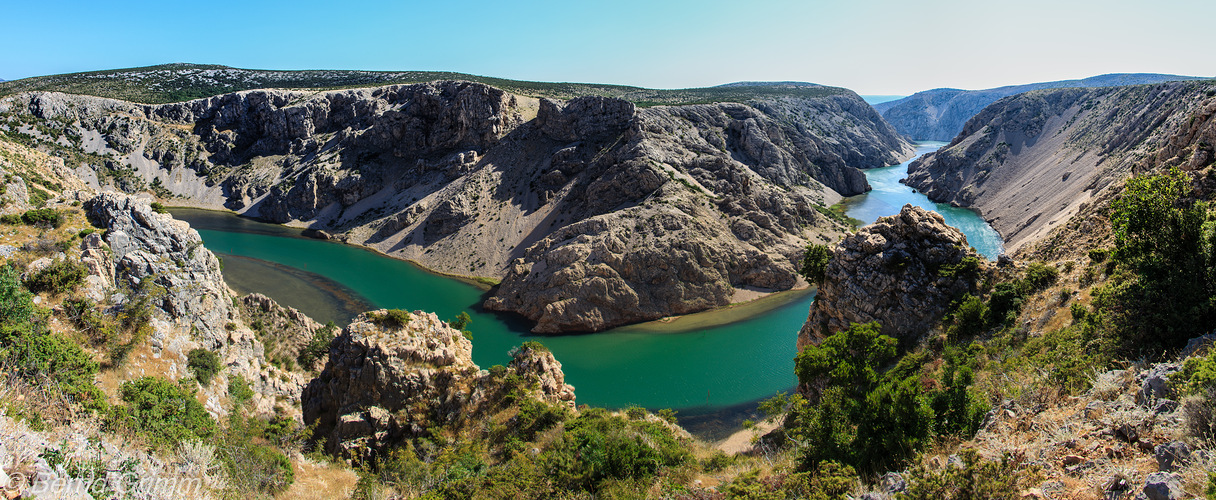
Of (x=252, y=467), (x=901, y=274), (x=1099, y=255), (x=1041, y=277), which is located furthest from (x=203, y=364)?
(x=1099, y=255)

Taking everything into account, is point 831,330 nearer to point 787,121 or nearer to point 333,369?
point 333,369

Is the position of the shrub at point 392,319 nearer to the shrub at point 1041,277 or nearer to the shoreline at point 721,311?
the shoreline at point 721,311

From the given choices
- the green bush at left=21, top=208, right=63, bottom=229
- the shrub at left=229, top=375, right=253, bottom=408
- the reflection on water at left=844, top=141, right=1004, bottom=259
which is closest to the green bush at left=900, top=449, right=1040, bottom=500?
the shrub at left=229, top=375, right=253, bottom=408

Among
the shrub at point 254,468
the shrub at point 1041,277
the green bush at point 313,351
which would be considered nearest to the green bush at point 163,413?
the shrub at point 254,468

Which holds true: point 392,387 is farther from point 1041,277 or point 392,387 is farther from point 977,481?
point 1041,277

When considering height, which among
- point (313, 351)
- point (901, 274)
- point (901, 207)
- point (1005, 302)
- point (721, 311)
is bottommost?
point (721, 311)

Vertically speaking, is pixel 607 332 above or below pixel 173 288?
below

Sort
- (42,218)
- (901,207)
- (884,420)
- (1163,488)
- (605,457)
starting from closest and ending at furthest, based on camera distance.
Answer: (1163,488), (884,420), (605,457), (42,218), (901,207)

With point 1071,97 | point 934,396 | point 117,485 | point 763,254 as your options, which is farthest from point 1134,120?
point 117,485
